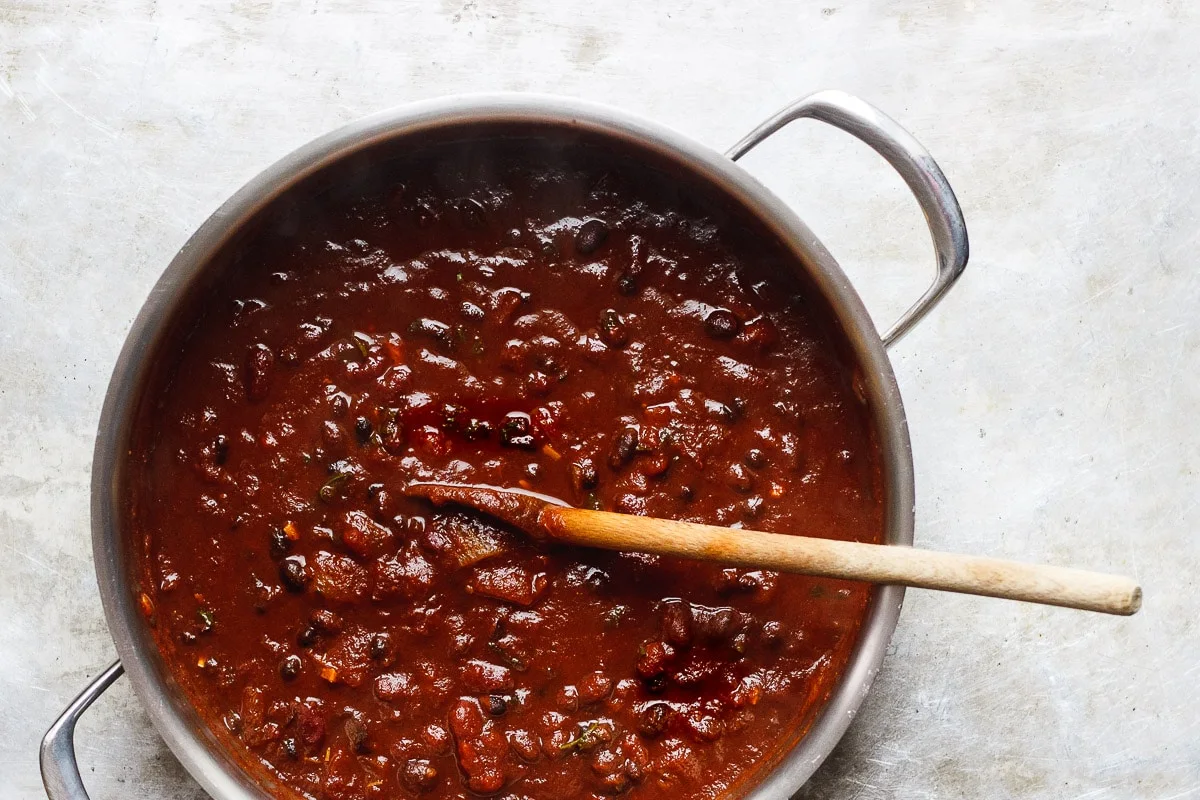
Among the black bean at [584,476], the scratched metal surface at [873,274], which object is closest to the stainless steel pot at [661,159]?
the scratched metal surface at [873,274]

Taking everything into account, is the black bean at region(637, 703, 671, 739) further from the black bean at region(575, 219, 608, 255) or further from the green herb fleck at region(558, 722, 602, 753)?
the black bean at region(575, 219, 608, 255)

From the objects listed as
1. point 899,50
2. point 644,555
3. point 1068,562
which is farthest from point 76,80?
point 1068,562

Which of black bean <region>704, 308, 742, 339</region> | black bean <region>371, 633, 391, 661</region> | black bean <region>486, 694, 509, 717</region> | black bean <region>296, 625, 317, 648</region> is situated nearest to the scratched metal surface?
black bean <region>704, 308, 742, 339</region>

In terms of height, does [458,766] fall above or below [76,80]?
below

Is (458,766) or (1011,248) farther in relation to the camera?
(1011,248)

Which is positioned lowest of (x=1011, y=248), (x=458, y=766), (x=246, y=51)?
(x=458, y=766)

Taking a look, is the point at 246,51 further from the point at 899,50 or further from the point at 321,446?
the point at 899,50

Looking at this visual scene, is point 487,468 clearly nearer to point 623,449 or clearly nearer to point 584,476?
point 584,476

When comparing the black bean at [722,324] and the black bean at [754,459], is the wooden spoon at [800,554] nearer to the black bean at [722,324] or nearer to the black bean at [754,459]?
the black bean at [754,459]
